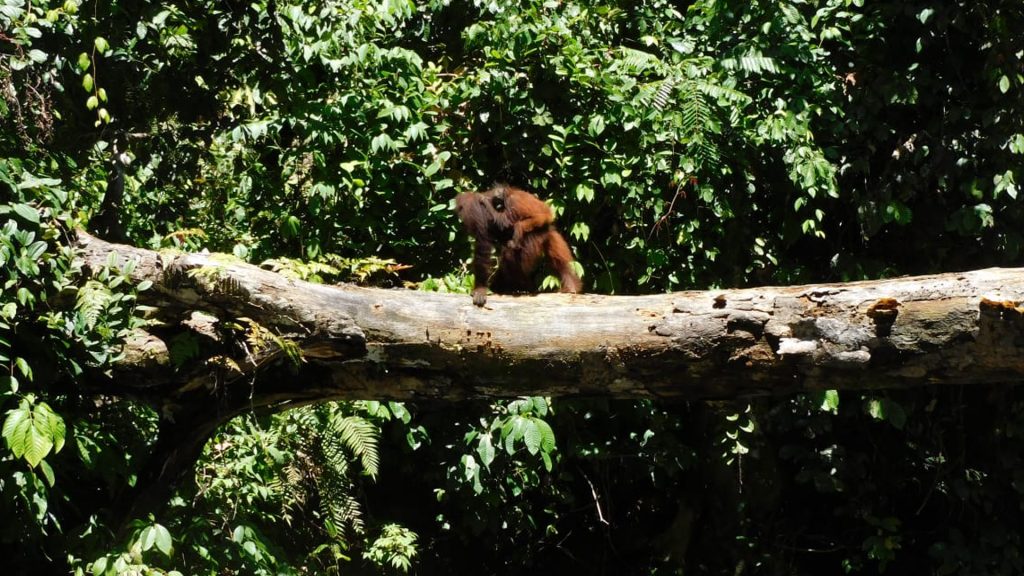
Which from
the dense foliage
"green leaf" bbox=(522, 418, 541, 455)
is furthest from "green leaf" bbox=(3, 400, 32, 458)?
"green leaf" bbox=(522, 418, 541, 455)

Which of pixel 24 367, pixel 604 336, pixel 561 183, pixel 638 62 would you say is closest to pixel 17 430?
pixel 24 367

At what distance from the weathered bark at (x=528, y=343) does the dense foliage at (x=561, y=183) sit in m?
0.67

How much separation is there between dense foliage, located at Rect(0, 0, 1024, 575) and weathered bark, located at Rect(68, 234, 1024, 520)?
0.67 metres

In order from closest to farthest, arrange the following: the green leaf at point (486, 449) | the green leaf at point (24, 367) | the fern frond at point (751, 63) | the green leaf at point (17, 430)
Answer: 1. the green leaf at point (17, 430)
2. the green leaf at point (24, 367)
3. the green leaf at point (486, 449)
4. the fern frond at point (751, 63)

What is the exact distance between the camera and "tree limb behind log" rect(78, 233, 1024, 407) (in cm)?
334

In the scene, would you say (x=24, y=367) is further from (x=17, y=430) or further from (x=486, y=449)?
(x=486, y=449)

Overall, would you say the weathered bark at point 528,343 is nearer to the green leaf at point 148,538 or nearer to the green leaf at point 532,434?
the green leaf at point 148,538

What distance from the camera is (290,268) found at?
4.80m

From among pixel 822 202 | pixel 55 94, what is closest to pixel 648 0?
pixel 822 202

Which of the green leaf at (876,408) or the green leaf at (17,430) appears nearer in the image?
the green leaf at (17,430)

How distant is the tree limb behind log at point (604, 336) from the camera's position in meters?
3.34

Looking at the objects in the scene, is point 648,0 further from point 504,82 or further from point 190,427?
point 190,427

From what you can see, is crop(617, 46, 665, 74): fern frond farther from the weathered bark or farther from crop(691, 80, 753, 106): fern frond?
the weathered bark

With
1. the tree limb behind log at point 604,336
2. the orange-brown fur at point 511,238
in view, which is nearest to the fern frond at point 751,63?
the orange-brown fur at point 511,238
